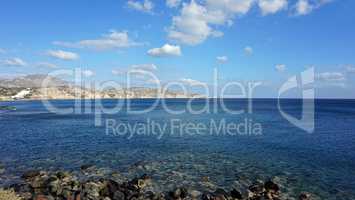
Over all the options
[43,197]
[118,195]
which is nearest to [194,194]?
[118,195]

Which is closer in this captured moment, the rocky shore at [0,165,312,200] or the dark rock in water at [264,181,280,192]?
the rocky shore at [0,165,312,200]

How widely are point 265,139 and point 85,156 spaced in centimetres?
3286

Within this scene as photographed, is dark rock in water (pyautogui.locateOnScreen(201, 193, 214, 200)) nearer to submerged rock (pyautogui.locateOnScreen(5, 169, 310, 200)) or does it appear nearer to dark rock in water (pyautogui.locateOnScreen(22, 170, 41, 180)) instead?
submerged rock (pyautogui.locateOnScreen(5, 169, 310, 200))

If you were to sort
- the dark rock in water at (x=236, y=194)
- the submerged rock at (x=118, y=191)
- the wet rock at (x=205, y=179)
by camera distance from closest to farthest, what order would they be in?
1. the submerged rock at (x=118, y=191)
2. the dark rock in water at (x=236, y=194)
3. the wet rock at (x=205, y=179)

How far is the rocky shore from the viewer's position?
2302cm

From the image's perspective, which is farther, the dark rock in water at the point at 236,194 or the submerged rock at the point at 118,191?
the dark rock in water at the point at 236,194

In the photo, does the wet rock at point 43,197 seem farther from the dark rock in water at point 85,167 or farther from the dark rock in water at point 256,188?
the dark rock in water at point 256,188

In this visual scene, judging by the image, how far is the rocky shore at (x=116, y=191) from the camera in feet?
75.5

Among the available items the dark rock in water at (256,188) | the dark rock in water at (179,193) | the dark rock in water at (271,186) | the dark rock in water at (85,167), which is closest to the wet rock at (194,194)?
the dark rock in water at (179,193)

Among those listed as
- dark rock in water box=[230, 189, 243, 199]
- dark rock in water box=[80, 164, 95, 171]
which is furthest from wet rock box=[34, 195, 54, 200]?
dark rock in water box=[230, 189, 243, 199]

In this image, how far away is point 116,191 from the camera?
77.5 ft

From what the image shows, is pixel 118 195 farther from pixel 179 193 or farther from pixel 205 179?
pixel 205 179

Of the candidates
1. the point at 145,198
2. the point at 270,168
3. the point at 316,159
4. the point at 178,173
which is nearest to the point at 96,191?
the point at 145,198

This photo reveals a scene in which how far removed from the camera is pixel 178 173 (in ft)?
99.2
